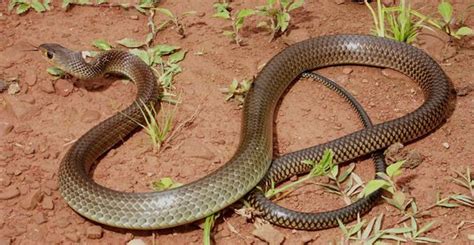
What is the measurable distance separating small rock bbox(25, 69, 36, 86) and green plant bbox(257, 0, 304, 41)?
285cm

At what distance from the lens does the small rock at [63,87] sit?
7367mm

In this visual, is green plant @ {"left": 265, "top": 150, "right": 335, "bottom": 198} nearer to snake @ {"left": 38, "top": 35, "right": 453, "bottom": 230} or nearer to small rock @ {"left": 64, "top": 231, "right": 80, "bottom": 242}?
snake @ {"left": 38, "top": 35, "right": 453, "bottom": 230}

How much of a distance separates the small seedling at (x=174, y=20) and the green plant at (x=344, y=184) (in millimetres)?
2984

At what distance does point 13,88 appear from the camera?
733 cm

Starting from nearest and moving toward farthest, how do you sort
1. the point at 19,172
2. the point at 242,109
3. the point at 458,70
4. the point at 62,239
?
the point at 62,239
the point at 19,172
the point at 242,109
the point at 458,70

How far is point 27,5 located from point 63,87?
1.79m

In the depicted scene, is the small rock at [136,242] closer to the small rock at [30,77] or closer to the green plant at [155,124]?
the green plant at [155,124]

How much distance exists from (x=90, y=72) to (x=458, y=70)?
14.3ft

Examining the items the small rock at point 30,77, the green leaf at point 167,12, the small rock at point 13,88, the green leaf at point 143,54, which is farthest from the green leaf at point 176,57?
the small rock at point 13,88

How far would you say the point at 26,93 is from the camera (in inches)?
288

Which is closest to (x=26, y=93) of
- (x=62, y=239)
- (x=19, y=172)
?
(x=19, y=172)

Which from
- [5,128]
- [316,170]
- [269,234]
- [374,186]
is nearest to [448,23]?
[316,170]

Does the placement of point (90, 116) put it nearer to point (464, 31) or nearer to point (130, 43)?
point (130, 43)

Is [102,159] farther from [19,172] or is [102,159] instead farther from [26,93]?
[26,93]
